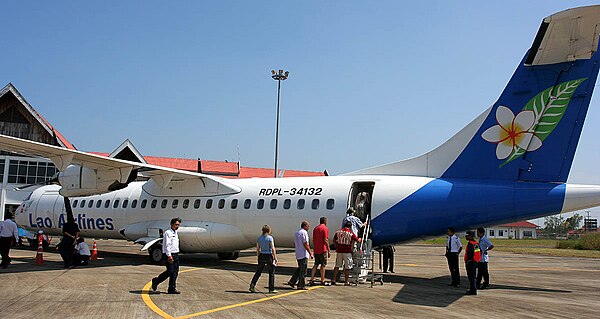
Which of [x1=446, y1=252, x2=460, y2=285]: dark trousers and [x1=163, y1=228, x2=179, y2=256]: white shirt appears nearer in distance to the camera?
[x1=163, y1=228, x2=179, y2=256]: white shirt

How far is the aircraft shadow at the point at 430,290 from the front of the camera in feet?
32.9

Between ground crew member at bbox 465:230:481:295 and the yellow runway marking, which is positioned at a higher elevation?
ground crew member at bbox 465:230:481:295

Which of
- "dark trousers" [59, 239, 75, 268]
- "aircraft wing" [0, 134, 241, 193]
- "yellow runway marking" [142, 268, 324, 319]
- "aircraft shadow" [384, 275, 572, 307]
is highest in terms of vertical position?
"aircraft wing" [0, 134, 241, 193]

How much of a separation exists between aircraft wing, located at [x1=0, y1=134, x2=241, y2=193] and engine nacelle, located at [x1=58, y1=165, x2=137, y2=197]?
0.57 ft

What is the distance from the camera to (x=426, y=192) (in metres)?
13.2

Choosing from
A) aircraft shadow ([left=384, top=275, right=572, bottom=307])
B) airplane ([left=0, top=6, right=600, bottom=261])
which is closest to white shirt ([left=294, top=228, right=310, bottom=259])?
aircraft shadow ([left=384, top=275, right=572, bottom=307])

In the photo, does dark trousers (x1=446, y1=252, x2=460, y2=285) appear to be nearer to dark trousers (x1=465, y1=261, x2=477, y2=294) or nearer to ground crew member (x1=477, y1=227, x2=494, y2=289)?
ground crew member (x1=477, y1=227, x2=494, y2=289)

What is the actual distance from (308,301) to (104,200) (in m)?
12.5

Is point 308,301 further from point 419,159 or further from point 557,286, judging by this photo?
point 557,286

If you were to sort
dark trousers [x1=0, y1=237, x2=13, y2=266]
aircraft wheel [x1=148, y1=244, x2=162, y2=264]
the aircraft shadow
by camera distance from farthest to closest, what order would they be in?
aircraft wheel [x1=148, y1=244, x2=162, y2=264]
dark trousers [x1=0, y1=237, x2=13, y2=266]
the aircraft shadow

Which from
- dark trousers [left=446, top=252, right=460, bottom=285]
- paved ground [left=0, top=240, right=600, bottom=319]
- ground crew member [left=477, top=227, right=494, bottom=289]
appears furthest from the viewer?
dark trousers [left=446, top=252, right=460, bottom=285]

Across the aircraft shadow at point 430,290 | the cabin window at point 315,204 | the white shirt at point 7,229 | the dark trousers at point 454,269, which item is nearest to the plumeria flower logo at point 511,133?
the dark trousers at point 454,269

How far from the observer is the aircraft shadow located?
32.9 ft

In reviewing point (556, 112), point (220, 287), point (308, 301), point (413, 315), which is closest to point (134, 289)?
point (220, 287)
